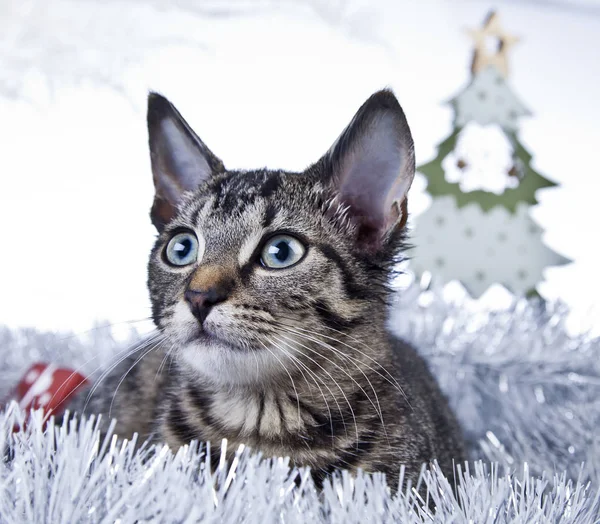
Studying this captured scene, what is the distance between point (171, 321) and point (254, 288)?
0.31 ft

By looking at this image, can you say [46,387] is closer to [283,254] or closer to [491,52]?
[283,254]

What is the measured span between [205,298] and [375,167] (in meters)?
0.24

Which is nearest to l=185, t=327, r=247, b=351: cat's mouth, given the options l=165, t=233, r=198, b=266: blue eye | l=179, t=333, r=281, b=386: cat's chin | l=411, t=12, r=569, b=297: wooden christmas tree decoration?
l=179, t=333, r=281, b=386: cat's chin

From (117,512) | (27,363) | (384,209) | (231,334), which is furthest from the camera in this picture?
(27,363)

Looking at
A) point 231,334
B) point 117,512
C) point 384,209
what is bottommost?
point 117,512

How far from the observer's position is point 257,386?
616mm

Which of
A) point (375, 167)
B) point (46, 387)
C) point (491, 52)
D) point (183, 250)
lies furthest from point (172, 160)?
point (491, 52)

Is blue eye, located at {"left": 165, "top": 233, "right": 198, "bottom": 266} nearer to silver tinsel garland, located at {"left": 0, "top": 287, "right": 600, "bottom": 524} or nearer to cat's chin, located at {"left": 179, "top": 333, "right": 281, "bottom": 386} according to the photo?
cat's chin, located at {"left": 179, "top": 333, "right": 281, "bottom": 386}

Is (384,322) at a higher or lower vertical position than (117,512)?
higher

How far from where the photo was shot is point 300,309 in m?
0.58

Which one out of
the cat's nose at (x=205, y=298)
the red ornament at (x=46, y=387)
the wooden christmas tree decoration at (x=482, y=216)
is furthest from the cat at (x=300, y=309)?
the wooden christmas tree decoration at (x=482, y=216)

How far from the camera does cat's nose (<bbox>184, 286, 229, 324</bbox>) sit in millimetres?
552

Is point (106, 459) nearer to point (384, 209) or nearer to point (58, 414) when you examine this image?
point (384, 209)

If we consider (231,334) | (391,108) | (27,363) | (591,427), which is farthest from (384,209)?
(27,363)
